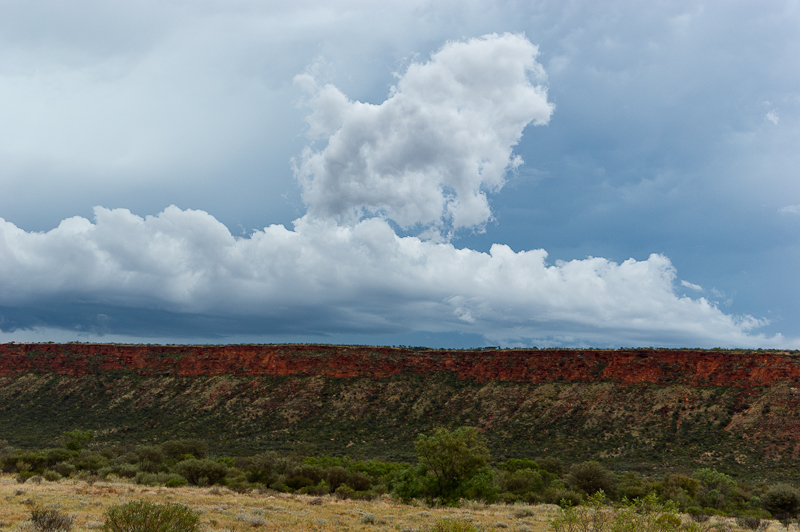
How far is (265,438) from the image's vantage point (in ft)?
184

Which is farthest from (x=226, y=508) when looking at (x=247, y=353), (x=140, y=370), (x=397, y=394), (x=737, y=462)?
(x=140, y=370)

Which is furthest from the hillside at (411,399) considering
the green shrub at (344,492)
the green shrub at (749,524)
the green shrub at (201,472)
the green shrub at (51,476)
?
the green shrub at (51,476)

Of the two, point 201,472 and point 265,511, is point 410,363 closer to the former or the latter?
point 201,472

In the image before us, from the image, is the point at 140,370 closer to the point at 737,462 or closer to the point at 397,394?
the point at 397,394

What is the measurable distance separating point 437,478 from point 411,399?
137ft

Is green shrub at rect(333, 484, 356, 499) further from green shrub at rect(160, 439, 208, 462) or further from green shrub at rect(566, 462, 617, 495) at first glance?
green shrub at rect(160, 439, 208, 462)

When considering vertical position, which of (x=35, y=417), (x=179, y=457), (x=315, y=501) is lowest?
(x=35, y=417)

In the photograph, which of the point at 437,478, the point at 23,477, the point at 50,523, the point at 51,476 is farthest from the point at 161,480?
the point at 50,523

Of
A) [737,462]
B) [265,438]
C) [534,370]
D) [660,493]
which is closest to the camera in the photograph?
[660,493]

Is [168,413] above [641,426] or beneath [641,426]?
beneath

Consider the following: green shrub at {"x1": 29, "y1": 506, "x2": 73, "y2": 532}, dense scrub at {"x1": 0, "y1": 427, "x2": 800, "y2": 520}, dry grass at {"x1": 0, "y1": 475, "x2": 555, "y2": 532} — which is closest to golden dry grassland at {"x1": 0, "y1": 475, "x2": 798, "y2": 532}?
dry grass at {"x1": 0, "y1": 475, "x2": 555, "y2": 532}

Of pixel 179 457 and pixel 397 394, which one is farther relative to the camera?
pixel 397 394

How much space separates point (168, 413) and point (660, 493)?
59.4 meters

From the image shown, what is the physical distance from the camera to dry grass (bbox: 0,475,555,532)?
51.0 feet
